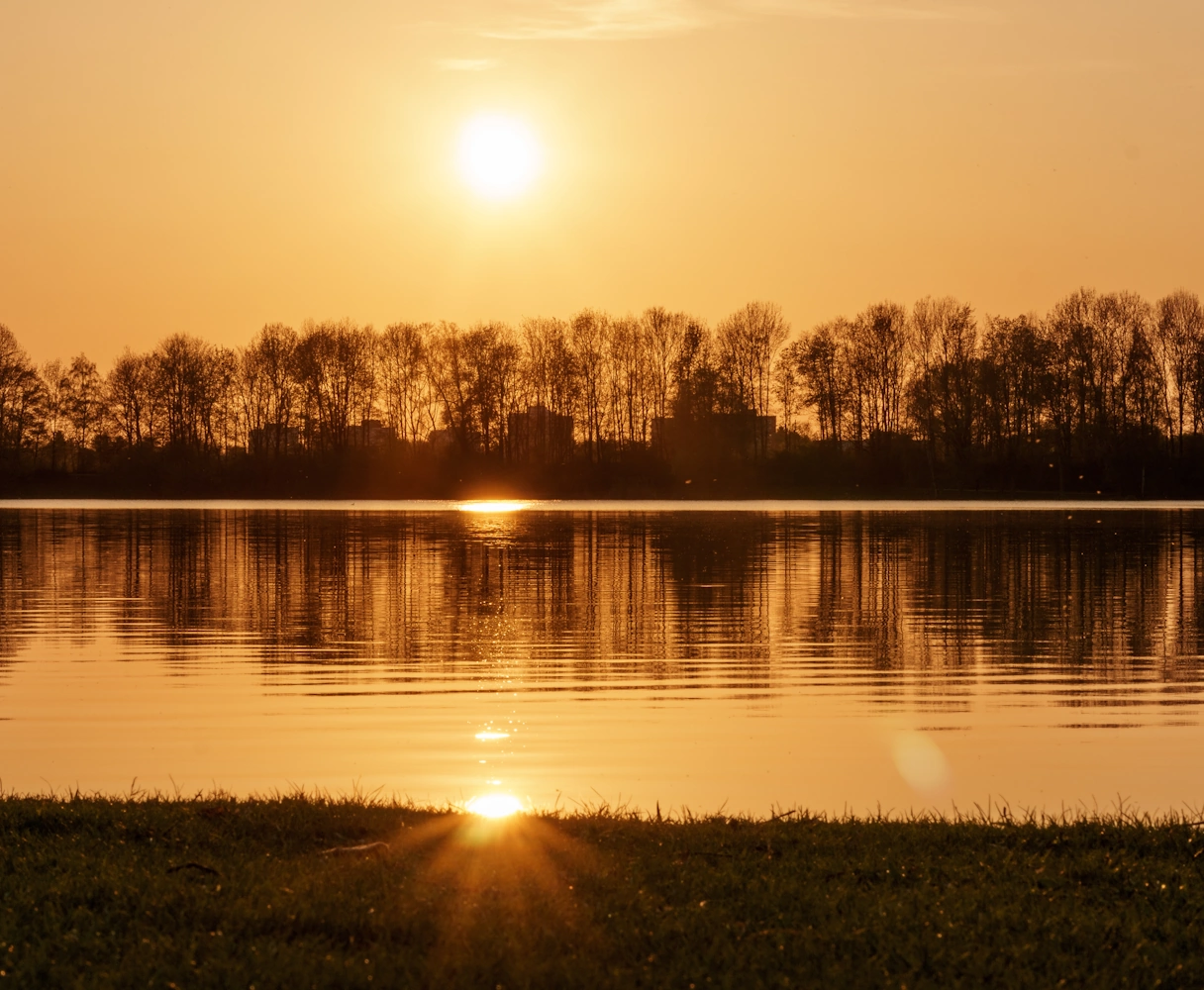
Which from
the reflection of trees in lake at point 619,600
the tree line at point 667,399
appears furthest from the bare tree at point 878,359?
the reflection of trees in lake at point 619,600

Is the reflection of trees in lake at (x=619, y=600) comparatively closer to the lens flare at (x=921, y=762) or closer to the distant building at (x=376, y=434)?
the lens flare at (x=921, y=762)

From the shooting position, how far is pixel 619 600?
32062 mm

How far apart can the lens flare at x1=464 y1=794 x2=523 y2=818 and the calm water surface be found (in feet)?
0.66

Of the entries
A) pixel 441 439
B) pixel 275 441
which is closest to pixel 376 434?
pixel 441 439

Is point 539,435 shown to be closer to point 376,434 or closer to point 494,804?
point 376,434

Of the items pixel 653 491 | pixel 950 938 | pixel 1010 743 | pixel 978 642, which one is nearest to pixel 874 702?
pixel 1010 743

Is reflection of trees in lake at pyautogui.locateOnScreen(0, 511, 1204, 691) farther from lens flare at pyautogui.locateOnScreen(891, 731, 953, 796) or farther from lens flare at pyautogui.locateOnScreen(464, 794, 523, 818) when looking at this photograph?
lens flare at pyautogui.locateOnScreen(464, 794, 523, 818)

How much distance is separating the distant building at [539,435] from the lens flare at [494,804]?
117153 mm

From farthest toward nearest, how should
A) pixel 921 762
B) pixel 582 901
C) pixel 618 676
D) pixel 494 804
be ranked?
1. pixel 618 676
2. pixel 921 762
3. pixel 494 804
4. pixel 582 901

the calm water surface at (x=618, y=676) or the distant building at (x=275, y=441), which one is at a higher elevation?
the distant building at (x=275, y=441)

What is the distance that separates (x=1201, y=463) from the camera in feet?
373

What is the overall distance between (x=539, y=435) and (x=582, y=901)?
125 meters

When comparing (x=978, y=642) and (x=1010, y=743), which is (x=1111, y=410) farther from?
(x=1010, y=743)

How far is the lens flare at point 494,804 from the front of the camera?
12.3 metres
